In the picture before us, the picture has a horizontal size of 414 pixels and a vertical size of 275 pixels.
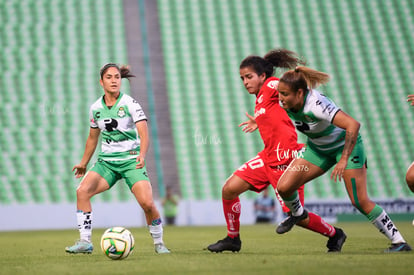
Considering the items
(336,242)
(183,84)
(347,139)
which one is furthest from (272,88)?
(183,84)

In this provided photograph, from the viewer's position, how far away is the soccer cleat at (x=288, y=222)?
22.0 ft

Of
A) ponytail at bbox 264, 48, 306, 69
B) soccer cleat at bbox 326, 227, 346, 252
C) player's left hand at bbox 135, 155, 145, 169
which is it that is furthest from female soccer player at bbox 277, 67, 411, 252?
player's left hand at bbox 135, 155, 145, 169

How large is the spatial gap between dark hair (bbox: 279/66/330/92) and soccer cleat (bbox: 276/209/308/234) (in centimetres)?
133

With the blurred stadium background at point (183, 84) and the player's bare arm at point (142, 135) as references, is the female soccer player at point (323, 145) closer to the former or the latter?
the player's bare arm at point (142, 135)

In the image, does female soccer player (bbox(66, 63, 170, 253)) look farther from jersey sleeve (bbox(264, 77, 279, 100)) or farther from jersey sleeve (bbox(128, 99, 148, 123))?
jersey sleeve (bbox(264, 77, 279, 100))

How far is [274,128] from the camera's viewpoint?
709 cm

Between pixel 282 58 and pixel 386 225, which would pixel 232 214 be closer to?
pixel 386 225

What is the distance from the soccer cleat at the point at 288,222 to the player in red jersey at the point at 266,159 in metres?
0.11

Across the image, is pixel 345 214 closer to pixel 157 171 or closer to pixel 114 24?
pixel 157 171

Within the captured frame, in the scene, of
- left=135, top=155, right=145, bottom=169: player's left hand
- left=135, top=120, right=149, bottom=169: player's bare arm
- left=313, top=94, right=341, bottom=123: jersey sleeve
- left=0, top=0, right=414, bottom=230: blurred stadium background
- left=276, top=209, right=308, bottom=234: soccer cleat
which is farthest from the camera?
left=0, top=0, right=414, bottom=230: blurred stadium background

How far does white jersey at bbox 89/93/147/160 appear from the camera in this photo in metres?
7.01

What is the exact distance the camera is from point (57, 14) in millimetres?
22953

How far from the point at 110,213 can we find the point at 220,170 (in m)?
4.22

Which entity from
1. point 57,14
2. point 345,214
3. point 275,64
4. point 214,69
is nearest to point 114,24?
point 57,14
